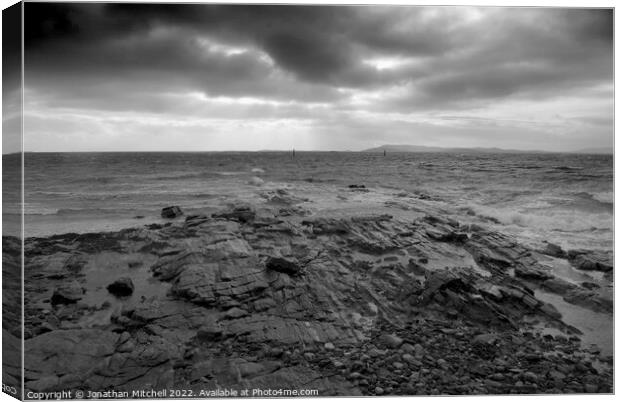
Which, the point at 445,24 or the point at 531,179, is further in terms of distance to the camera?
the point at 531,179

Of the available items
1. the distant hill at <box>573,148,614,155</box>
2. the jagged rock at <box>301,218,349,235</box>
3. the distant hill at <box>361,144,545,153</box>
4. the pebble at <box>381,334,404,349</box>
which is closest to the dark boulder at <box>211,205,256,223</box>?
the jagged rock at <box>301,218,349,235</box>

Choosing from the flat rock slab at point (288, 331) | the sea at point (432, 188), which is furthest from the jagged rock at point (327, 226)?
the flat rock slab at point (288, 331)

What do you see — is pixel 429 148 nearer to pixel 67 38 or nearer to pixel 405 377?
pixel 405 377

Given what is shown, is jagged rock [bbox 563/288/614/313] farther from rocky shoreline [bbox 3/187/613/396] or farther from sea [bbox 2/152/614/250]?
sea [bbox 2/152/614/250]

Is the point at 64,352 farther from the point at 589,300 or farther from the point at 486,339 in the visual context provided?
the point at 589,300

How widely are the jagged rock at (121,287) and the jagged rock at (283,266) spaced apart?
167 cm

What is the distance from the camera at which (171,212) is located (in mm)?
7004

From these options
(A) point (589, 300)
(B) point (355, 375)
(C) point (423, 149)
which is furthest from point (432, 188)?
(B) point (355, 375)

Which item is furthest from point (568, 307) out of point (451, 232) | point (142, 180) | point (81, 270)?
point (142, 180)

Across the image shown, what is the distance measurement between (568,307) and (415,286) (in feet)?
6.03

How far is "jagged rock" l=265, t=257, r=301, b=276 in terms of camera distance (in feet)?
16.8

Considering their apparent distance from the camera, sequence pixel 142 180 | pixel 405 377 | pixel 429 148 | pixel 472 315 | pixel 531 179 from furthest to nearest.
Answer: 1. pixel 142 180
2. pixel 531 179
3. pixel 429 148
4. pixel 472 315
5. pixel 405 377

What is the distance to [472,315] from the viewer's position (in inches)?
187

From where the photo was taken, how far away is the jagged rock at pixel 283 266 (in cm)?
511
